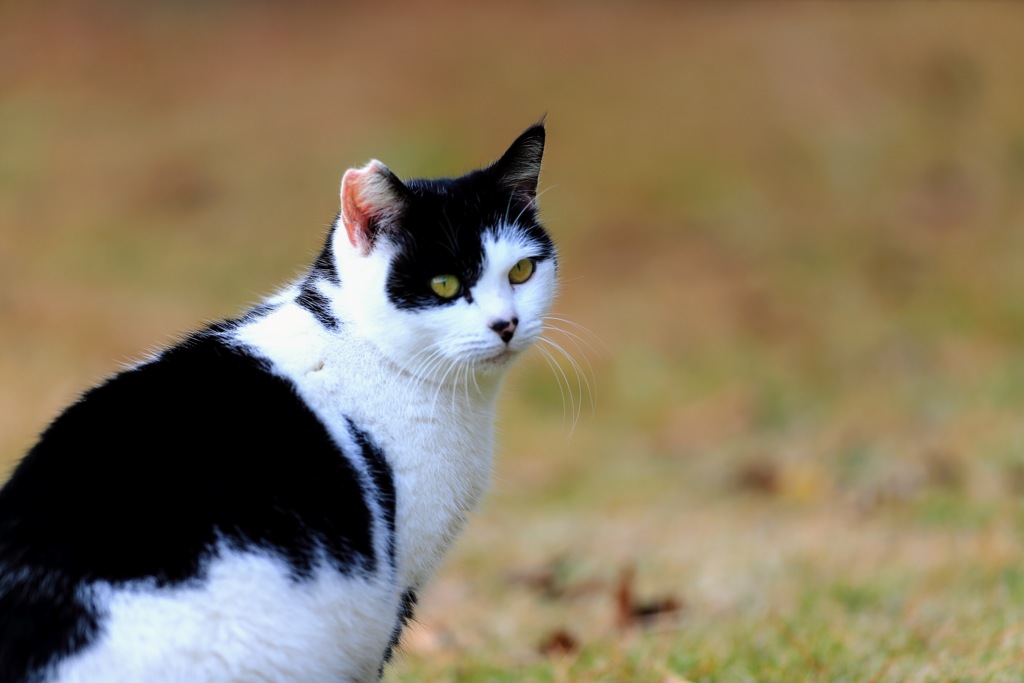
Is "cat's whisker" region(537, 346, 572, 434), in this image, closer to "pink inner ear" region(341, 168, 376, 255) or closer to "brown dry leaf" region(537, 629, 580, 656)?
"pink inner ear" region(341, 168, 376, 255)

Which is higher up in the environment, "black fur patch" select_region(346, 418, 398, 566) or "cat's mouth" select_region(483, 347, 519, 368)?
"cat's mouth" select_region(483, 347, 519, 368)

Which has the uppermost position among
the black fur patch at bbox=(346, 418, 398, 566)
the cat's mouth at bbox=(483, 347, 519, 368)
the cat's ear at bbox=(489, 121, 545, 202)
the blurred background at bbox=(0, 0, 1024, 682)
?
the blurred background at bbox=(0, 0, 1024, 682)

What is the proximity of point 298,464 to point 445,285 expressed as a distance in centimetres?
50

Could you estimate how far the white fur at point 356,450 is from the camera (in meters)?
1.69

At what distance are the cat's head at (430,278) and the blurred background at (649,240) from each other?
1.66m

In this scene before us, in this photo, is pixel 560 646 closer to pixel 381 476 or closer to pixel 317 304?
pixel 381 476

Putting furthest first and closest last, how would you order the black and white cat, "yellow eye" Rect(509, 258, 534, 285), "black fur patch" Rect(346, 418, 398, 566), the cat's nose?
"yellow eye" Rect(509, 258, 534, 285), the cat's nose, "black fur patch" Rect(346, 418, 398, 566), the black and white cat

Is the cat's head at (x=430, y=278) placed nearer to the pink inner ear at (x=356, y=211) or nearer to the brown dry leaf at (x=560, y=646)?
the pink inner ear at (x=356, y=211)

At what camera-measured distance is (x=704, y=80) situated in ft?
30.8

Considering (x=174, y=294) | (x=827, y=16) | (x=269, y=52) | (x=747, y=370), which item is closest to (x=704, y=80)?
(x=827, y=16)

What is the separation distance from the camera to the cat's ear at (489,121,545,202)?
7.73 feet

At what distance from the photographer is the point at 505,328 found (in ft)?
6.99

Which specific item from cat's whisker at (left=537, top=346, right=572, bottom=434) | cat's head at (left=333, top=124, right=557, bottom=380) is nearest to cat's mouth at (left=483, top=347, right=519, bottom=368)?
cat's head at (left=333, top=124, right=557, bottom=380)

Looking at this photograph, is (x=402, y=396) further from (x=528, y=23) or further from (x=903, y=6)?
(x=903, y=6)
